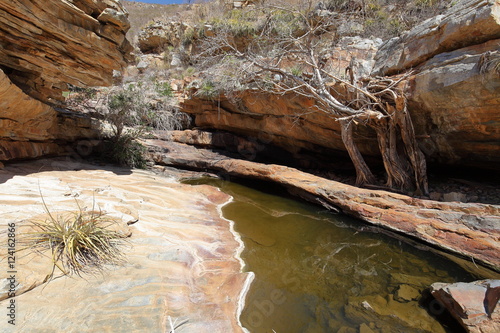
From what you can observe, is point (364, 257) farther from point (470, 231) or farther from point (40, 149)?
point (40, 149)

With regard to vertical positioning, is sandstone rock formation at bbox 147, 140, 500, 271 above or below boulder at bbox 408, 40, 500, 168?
below

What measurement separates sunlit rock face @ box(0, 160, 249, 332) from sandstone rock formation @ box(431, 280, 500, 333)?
212 cm

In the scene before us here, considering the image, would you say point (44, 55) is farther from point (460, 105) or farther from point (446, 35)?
point (460, 105)

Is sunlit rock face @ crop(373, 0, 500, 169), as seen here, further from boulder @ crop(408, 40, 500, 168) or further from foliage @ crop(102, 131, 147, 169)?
foliage @ crop(102, 131, 147, 169)

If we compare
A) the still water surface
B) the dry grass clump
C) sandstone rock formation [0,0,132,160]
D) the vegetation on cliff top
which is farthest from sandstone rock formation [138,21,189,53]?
the dry grass clump

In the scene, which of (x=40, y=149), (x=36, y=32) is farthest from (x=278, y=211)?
(x=40, y=149)

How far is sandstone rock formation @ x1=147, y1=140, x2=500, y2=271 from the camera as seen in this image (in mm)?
3402

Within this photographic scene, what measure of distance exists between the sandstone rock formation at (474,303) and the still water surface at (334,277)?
0.51 feet

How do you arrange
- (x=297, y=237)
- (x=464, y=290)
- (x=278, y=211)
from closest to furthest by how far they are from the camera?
(x=464, y=290) → (x=297, y=237) → (x=278, y=211)

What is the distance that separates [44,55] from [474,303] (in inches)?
291

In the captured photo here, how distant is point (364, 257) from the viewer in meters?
3.73

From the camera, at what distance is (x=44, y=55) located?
15.3 ft

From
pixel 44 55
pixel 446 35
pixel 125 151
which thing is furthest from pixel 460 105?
pixel 125 151

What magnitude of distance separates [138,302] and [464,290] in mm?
3276
